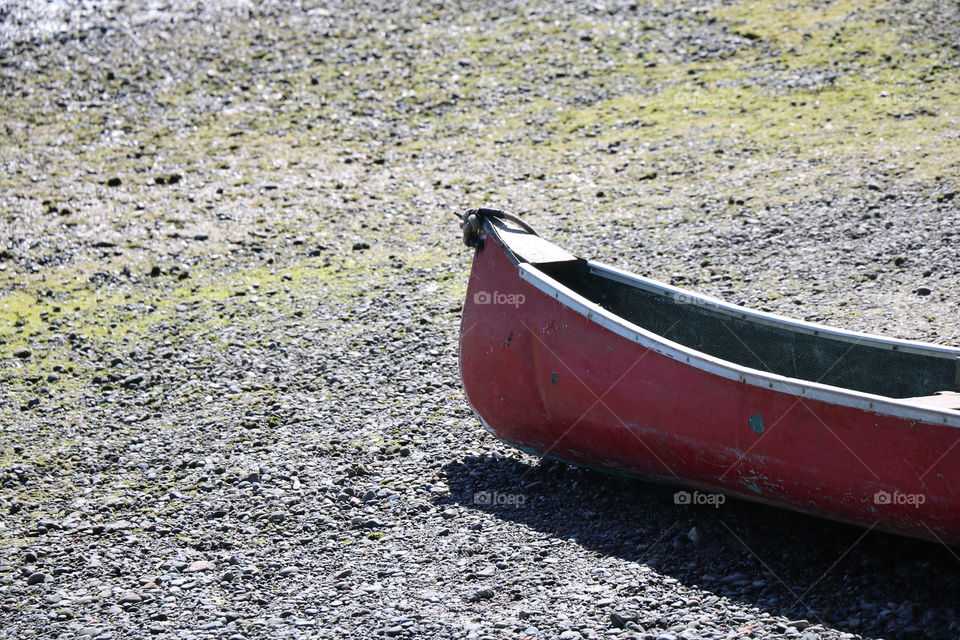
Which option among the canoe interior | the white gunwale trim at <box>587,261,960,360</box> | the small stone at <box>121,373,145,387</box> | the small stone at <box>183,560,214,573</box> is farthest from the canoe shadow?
the small stone at <box>121,373,145,387</box>

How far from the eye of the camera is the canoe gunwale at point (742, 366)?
4.93 meters

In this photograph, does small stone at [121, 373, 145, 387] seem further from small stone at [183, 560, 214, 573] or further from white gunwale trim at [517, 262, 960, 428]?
white gunwale trim at [517, 262, 960, 428]

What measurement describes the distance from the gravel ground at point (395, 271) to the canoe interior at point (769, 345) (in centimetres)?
103

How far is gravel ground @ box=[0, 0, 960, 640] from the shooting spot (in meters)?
5.53

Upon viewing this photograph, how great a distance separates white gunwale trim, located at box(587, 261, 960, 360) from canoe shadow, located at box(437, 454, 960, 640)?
3.62 ft

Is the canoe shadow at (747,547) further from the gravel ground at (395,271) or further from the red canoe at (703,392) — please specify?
the red canoe at (703,392)

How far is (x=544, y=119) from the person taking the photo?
14594 millimetres

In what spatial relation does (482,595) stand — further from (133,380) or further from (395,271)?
(395,271)

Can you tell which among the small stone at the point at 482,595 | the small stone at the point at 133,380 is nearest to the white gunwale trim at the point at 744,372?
the small stone at the point at 482,595

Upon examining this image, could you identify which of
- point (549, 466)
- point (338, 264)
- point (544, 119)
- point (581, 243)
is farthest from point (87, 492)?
point (544, 119)

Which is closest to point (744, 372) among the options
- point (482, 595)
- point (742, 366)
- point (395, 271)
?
point (742, 366)

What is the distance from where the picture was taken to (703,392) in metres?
5.62

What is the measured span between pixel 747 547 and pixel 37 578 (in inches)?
152

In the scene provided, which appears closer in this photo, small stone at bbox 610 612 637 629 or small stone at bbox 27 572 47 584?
small stone at bbox 610 612 637 629
